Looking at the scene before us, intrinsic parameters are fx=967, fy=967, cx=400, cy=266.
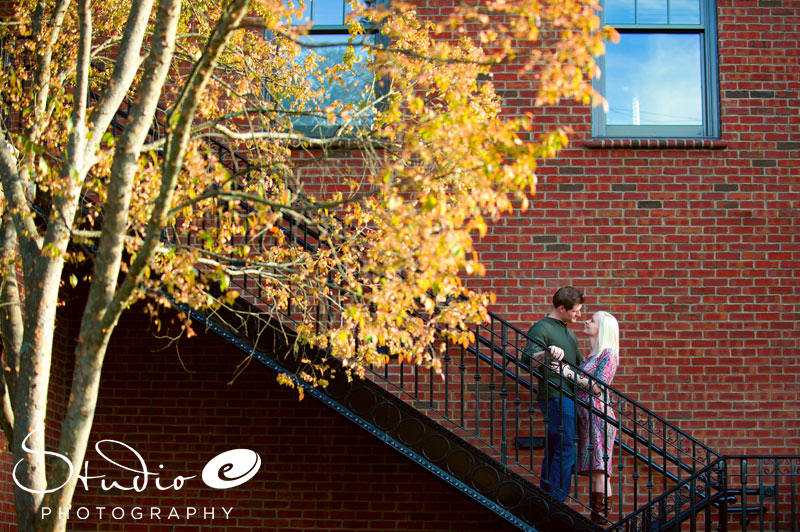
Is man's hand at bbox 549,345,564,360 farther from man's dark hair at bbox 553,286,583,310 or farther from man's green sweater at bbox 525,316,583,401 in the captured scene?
man's dark hair at bbox 553,286,583,310

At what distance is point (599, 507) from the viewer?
6.99 m

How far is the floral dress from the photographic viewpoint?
675cm

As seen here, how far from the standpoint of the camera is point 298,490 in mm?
8445

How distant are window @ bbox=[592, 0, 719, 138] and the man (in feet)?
6.89

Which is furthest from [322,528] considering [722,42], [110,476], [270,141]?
[722,42]

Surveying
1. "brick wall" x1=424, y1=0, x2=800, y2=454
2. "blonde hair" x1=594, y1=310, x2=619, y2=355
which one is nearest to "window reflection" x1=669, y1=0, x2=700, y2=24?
"brick wall" x1=424, y1=0, x2=800, y2=454

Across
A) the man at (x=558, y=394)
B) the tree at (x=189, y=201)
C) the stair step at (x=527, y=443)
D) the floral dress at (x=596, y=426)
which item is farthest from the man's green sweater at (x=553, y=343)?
the tree at (x=189, y=201)

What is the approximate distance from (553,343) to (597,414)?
76cm

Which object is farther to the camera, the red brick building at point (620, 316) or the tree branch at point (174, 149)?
the red brick building at point (620, 316)

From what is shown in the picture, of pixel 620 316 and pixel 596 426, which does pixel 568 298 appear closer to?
pixel 596 426

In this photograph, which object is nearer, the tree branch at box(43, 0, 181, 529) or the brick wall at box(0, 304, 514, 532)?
the tree branch at box(43, 0, 181, 529)

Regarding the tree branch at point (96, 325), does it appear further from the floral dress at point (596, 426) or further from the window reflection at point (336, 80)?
the window reflection at point (336, 80)

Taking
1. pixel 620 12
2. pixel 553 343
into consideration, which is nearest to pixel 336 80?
pixel 620 12

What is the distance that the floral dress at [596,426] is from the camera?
6.75 meters
